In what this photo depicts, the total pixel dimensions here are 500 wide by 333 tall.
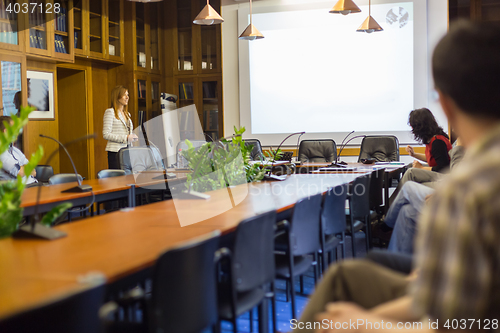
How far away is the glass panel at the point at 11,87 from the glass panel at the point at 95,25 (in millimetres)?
1740

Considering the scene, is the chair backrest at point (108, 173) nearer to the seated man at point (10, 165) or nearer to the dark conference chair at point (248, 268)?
the seated man at point (10, 165)

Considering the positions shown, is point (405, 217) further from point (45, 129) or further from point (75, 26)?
point (75, 26)

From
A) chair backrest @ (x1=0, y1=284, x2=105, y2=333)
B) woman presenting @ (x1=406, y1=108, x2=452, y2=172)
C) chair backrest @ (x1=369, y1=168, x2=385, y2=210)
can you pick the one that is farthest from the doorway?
chair backrest @ (x1=0, y1=284, x2=105, y2=333)

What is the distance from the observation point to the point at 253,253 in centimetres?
182

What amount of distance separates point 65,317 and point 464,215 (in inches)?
32.9

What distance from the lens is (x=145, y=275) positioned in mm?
1479

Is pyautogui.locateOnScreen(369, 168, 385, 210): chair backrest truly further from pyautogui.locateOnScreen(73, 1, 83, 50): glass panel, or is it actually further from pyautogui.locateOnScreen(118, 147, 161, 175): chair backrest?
pyautogui.locateOnScreen(73, 1, 83, 50): glass panel

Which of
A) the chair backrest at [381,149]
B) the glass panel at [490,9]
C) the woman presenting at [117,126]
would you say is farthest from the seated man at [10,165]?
the glass panel at [490,9]

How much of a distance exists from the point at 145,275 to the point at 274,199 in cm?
130

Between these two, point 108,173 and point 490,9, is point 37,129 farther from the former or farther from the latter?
point 490,9

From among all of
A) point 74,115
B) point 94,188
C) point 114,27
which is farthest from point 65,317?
point 114,27

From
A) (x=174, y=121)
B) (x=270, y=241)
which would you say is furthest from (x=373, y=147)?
(x=270, y=241)

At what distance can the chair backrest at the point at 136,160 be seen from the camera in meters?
4.85

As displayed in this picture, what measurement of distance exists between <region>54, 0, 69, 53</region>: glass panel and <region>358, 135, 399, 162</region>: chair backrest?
170 inches
